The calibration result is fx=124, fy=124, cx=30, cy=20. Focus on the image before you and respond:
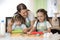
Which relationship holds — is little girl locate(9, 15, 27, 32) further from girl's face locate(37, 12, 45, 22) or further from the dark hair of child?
girl's face locate(37, 12, 45, 22)

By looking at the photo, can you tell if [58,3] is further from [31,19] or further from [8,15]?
[8,15]

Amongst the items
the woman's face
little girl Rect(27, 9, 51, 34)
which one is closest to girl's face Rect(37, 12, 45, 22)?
little girl Rect(27, 9, 51, 34)

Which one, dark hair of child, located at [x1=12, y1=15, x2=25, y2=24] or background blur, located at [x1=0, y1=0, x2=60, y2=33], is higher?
background blur, located at [x1=0, y1=0, x2=60, y2=33]

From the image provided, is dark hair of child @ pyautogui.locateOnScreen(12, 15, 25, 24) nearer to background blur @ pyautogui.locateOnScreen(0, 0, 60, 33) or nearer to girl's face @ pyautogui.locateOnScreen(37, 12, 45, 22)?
background blur @ pyautogui.locateOnScreen(0, 0, 60, 33)

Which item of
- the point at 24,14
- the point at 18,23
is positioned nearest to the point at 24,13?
the point at 24,14

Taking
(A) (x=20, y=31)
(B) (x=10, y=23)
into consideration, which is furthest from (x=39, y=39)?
(B) (x=10, y=23)

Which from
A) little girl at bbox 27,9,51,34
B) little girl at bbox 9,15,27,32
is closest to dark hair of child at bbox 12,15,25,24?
little girl at bbox 9,15,27,32

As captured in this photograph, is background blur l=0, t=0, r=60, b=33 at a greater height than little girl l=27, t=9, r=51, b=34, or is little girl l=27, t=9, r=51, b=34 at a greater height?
background blur l=0, t=0, r=60, b=33

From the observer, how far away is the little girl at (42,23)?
132 cm

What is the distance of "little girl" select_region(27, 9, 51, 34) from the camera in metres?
1.32

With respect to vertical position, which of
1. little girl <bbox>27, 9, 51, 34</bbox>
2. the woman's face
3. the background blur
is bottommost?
little girl <bbox>27, 9, 51, 34</bbox>

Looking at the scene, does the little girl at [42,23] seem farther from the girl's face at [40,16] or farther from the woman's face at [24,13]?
the woman's face at [24,13]

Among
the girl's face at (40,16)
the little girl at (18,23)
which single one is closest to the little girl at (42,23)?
the girl's face at (40,16)

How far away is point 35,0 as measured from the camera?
52.9 inches
